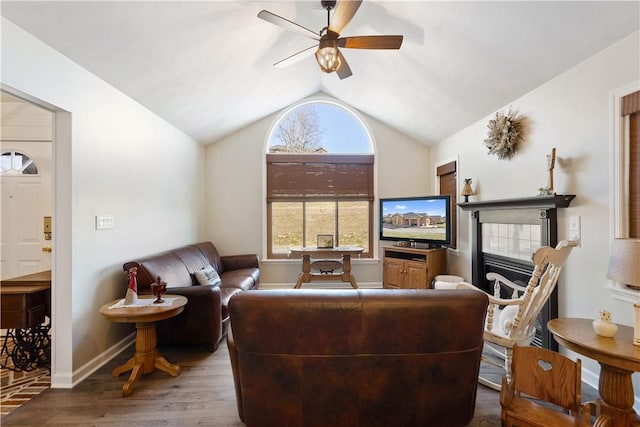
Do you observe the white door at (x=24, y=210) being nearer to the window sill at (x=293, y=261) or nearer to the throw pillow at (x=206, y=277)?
the throw pillow at (x=206, y=277)

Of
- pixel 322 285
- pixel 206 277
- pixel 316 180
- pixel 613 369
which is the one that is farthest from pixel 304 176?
pixel 613 369

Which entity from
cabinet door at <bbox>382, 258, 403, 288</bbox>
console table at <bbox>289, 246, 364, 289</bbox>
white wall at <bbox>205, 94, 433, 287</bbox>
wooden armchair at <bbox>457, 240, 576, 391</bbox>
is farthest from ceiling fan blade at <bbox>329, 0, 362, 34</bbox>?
cabinet door at <bbox>382, 258, 403, 288</bbox>

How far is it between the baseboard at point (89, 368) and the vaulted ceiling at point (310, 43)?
2.45 meters

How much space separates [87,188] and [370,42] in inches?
102

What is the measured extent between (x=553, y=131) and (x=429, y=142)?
100 inches

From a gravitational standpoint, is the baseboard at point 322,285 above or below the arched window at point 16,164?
below

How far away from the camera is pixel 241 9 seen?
8.00 feet

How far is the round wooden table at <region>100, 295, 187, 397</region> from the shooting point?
7.20 feet

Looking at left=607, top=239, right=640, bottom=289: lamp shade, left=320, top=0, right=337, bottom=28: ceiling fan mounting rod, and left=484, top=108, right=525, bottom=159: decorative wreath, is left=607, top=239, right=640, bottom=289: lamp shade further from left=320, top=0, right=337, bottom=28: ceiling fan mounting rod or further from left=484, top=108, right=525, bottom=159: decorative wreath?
left=320, top=0, right=337, bottom=28: ceiling fan mounting rod

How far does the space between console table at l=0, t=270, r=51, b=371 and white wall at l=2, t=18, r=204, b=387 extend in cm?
23

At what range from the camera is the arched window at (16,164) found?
3240 millimetres

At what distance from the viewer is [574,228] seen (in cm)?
237

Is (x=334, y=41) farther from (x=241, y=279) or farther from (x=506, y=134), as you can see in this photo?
(x=241, y=279)

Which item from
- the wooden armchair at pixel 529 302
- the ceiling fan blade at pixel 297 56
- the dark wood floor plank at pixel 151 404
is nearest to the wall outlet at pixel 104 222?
the dark wood floor plank at pixel 151 404
